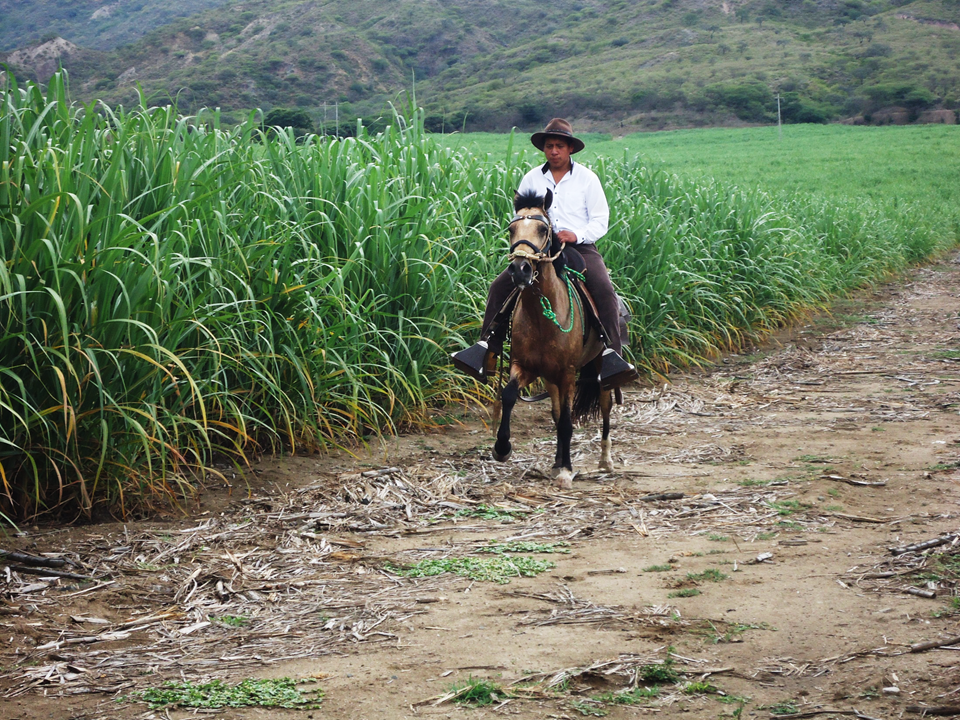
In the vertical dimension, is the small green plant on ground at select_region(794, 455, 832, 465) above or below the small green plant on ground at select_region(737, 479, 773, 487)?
below

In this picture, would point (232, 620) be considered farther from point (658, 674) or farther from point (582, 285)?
point (582, 285)

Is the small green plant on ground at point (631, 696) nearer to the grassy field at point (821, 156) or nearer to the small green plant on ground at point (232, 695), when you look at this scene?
the small green plant on ground at point (232, 695)

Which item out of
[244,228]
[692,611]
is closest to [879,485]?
[692,611]

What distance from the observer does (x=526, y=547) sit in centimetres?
443

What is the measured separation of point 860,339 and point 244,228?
26.7 ft

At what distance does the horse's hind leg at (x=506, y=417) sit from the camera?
570 centimetres

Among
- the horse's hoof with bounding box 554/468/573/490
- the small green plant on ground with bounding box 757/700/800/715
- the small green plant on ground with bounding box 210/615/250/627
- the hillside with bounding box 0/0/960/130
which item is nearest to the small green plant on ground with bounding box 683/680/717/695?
the small green plant on ground with bounding box 757/700/800/715

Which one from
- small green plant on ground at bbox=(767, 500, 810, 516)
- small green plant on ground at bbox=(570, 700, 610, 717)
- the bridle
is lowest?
small green plant on ground at bbox=(767, 500, 810, 516)

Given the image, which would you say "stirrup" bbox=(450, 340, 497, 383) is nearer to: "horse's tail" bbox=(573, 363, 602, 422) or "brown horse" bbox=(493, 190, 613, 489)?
"brown horse" bbox=(493, 190, 613, 489)

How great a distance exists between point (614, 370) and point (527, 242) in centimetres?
120

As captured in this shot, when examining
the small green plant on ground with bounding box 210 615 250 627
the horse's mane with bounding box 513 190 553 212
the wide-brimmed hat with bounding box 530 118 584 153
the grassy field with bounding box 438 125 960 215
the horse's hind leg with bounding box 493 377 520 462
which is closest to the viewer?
the small green plant on ground with bounding box 210 615 250 627

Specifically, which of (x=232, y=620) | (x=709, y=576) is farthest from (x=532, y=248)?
(x=232, y=620)

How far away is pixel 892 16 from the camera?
7025cm

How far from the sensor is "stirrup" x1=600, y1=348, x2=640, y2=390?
5777 millimetres
